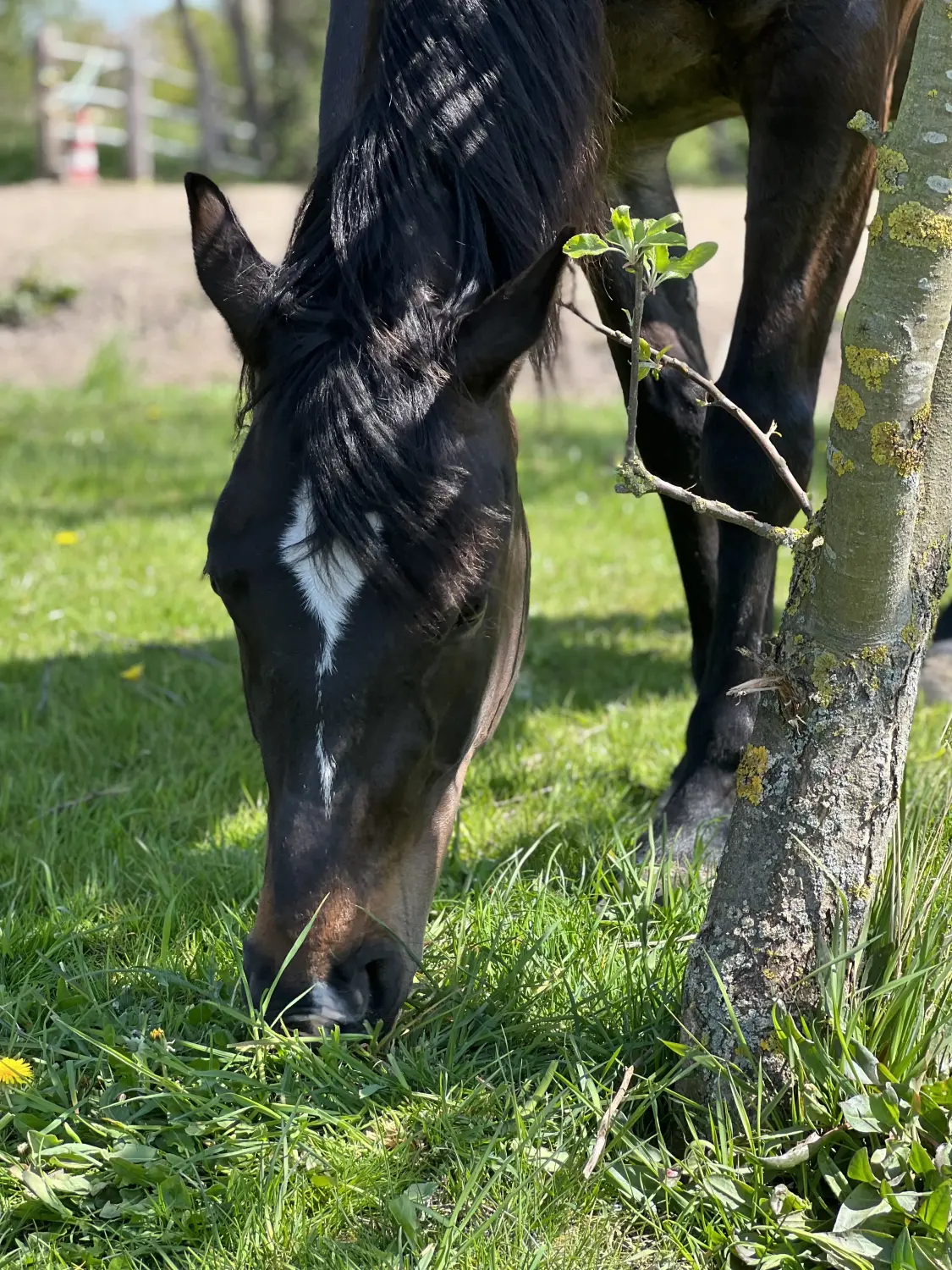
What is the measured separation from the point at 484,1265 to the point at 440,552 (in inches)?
39.7

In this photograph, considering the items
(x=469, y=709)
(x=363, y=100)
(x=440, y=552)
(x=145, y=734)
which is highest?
(x=363, y=100)

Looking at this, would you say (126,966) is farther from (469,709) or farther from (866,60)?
(866,60)

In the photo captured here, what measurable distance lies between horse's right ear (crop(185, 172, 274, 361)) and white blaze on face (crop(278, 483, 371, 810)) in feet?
1.40

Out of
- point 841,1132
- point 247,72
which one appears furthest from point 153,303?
point 247,72

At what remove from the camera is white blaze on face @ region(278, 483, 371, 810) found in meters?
1.92

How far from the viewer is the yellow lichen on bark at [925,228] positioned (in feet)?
5.52

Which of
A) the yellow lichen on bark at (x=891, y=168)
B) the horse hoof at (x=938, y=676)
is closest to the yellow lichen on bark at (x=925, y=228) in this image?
the yellow lichen on bark at (x=891, y=168)

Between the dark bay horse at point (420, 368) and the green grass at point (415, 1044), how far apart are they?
0.63 feet

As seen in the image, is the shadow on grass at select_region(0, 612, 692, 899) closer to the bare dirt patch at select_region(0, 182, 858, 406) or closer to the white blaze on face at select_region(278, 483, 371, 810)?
the white blaze on face at select_region(278, 483, 371, 810)

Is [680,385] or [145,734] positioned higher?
[680,385]

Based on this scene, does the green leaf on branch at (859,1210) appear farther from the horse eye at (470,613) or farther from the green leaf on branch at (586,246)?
the green leaf on branch at (586,246)

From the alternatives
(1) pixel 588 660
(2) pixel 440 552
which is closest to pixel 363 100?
(2) pixel 440 552

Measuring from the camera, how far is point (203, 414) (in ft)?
32.2

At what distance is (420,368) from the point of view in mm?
2037
